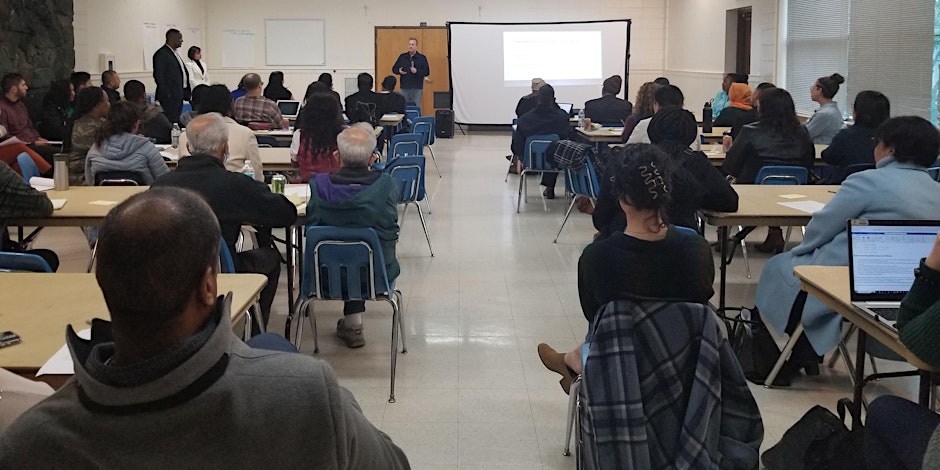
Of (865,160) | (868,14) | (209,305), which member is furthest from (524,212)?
(209,305)

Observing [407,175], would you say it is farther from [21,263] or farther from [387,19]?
[387,19]

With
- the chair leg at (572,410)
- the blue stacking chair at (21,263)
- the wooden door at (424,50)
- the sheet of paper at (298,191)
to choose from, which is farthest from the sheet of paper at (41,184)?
the wooden door at (424,50)

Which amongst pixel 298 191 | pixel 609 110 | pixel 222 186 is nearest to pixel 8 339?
pixel 222 186

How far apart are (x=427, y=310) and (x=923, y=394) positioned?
2.80m

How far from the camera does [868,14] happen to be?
8.82 meters

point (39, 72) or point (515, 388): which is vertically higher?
point (39, 72)

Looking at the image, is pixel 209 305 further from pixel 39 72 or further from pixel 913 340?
pixel 39 72

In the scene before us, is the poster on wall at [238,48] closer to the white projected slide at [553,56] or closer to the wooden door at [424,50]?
the wooden door at [424,50]

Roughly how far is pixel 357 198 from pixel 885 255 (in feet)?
6.86

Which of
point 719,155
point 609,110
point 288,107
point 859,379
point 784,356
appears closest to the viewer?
point 859,379

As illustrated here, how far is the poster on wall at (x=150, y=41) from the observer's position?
41.8ft

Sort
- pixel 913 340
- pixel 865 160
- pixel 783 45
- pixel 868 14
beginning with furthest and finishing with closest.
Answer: pixel 783 45
pixel 868 14
pixel 865 160
pixel 913 340

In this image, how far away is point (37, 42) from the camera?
9.40 m

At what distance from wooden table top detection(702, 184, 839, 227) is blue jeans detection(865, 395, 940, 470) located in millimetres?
2007
